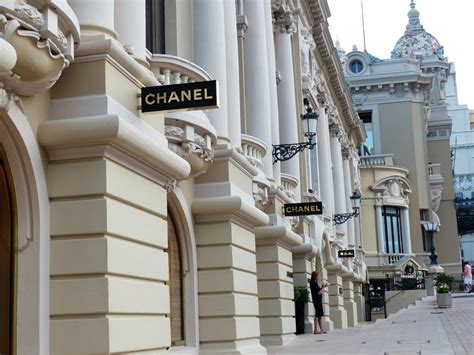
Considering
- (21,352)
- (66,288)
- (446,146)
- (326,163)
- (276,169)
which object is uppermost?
(446,146)

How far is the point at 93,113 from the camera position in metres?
8.73

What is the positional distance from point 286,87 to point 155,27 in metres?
9.35

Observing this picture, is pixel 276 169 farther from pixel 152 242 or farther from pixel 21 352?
pixel 21 352

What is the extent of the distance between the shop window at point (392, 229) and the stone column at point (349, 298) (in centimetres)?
1978

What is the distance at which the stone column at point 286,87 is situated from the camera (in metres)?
23.0

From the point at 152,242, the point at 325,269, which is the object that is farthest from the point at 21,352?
the point at 325,269

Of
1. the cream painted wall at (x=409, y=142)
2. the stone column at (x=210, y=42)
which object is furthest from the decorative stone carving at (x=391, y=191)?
the stone column at (x=210, y=42)

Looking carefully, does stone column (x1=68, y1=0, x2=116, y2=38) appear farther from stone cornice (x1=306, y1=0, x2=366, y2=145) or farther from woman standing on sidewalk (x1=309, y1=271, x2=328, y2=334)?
stone cornice (x1=306, y1=0, x2=366, y2=145)

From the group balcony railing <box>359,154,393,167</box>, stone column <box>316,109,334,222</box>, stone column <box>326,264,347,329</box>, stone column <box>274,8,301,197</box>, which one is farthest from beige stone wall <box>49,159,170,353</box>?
balcony railing <box>359,154,393,167</box>

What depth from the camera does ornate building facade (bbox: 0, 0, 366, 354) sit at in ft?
26.9

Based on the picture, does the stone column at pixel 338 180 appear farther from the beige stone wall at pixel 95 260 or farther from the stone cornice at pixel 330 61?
the beige stone wall at pixel 95 260

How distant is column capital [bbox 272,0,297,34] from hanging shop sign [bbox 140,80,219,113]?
1517 centimetres

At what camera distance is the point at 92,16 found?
30.6 ft

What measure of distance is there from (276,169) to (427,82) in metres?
40.3
